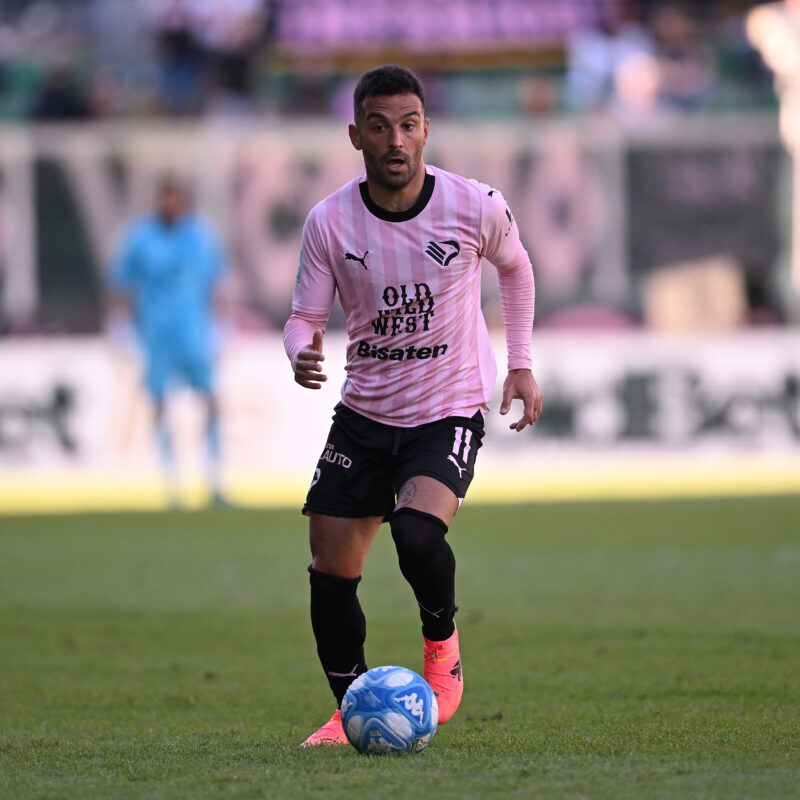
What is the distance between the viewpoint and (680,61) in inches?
834

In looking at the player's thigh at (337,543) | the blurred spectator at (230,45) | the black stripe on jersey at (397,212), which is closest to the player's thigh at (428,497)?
the player's thigh at (337,543)

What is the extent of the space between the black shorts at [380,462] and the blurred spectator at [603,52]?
16162mm

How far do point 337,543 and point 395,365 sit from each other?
0.62m

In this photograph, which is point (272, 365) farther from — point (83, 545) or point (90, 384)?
point (83, 545)

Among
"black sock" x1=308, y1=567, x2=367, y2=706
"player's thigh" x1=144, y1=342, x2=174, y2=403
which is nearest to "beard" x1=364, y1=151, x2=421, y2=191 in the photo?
"black sock" x1=308, y1=567, x2=367, y2=706

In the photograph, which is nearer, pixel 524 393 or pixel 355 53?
pixel 524 393

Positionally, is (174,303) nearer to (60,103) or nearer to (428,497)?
(60,103)

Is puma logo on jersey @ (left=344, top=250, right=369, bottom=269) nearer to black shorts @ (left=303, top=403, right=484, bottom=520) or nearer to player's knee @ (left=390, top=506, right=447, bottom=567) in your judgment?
black shorts @ (left=303, top=403, right=484, bottom=520)

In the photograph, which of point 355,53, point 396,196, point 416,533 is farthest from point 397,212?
point 355,53

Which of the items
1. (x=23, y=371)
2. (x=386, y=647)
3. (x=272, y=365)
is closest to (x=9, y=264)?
(x=23, y=371)

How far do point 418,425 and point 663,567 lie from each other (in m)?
4.82

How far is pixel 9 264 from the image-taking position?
62.5ft

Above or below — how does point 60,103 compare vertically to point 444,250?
above

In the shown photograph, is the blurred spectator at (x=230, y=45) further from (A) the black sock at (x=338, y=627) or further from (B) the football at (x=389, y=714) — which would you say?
(B) the football at (x=389, y=714)
